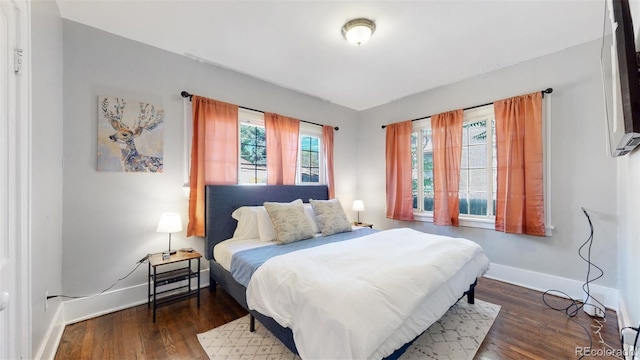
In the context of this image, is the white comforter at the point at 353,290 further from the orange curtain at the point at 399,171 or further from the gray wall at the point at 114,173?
the orange curtain at the point at 399,171

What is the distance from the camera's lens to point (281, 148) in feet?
12.0

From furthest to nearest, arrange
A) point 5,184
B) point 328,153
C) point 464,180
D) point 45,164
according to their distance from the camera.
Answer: point 328,153 → point 464,180 → point 45,164 → point 5,184

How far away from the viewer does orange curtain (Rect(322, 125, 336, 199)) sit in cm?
429

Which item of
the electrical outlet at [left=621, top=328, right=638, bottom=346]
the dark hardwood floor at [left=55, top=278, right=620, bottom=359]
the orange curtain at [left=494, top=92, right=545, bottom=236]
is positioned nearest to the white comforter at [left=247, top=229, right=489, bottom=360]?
the dark hardwood floor at [left=55, top=278, right=620, bottom=359]

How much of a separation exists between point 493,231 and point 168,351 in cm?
376

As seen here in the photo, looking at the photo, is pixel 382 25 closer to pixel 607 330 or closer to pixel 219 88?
pixel 219 88

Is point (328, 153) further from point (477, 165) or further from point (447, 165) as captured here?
point (477, 165)

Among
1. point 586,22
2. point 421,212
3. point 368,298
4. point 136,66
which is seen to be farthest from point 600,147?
point 136,66

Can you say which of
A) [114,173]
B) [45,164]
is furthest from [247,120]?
[45,164]

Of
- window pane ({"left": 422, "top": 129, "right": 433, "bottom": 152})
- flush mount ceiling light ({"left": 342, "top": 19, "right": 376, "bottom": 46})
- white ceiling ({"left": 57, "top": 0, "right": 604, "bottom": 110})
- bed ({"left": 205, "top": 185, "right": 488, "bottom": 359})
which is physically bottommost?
bed ({"left": 205, "top": 185, "right": 488, "bottom": 359})

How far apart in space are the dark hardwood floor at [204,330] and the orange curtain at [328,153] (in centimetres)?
236

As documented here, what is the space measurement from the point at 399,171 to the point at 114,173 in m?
3.79

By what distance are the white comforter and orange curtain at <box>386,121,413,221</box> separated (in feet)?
5.91

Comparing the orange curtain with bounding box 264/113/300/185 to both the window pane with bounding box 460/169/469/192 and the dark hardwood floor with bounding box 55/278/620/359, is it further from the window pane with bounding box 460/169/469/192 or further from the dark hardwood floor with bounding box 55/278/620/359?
the window pane with bounding box 460/169/469/192
